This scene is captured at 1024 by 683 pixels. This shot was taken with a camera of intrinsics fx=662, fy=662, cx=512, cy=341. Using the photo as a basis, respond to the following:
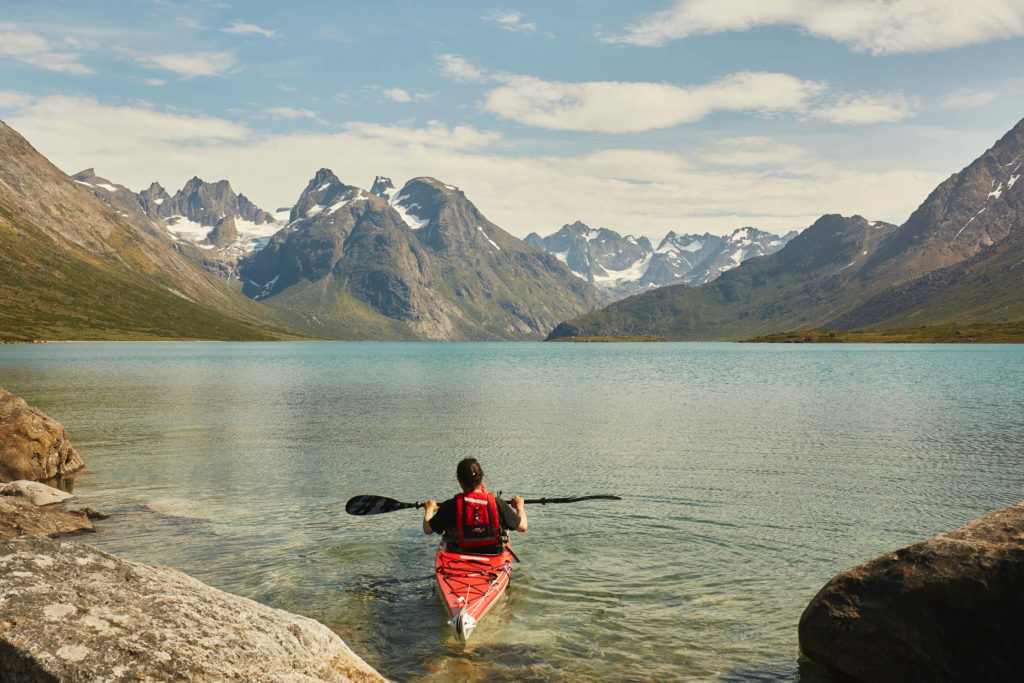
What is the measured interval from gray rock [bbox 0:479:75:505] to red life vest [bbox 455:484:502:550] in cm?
1965

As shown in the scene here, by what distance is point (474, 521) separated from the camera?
17.2 meters

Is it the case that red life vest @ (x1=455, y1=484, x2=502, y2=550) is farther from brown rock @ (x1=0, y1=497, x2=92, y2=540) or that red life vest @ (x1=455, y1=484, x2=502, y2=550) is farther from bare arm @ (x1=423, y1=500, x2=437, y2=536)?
brown rock @ (x1=0, y1=497, x2=92, y2=540)

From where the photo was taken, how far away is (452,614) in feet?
51.0

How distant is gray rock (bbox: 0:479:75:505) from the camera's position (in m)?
26.2

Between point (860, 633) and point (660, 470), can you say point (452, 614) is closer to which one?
point (860, 633)

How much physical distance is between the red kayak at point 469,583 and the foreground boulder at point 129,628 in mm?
7112

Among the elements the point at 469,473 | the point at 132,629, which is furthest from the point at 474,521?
the point at 132,629

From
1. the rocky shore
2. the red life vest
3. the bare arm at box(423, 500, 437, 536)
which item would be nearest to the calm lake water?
the red life vest

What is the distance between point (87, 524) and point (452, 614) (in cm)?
1567

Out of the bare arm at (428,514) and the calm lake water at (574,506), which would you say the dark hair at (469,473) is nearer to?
the bare arm at (428,514)

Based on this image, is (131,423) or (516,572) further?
(131,423)

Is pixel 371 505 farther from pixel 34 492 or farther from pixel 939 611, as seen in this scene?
pixel 34 492

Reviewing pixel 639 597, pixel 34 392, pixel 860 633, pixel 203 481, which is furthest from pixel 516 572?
pixel 34 392

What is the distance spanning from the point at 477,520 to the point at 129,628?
36.0 feet
